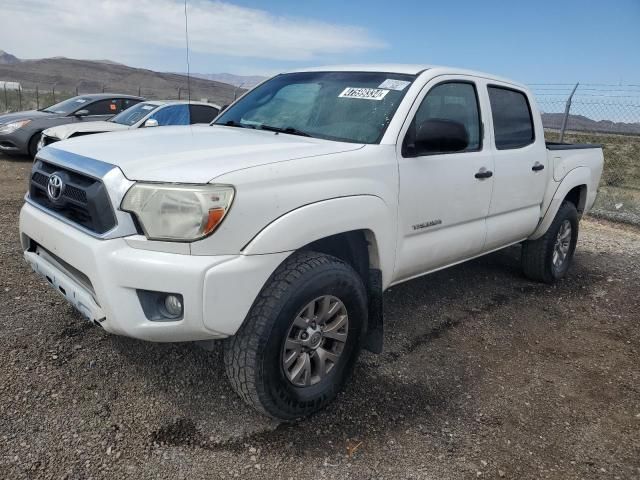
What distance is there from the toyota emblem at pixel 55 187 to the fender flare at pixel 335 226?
1069 mm

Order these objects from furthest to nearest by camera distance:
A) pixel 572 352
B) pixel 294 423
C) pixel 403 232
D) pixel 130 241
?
pixel 572 352, pixel 403 232, pixel 294 423, pixel 130 241

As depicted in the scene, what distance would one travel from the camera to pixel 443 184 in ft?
11.2

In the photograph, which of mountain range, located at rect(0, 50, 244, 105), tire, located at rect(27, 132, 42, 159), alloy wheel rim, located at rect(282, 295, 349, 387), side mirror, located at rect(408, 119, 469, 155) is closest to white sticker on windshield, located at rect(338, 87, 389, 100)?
side mirror, located at rect(408, 119, 469, 155)

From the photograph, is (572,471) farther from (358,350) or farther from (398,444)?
(358,350)

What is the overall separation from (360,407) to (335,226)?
1.04 meters

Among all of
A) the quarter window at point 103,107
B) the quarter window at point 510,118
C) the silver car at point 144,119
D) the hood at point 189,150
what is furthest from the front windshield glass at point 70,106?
the quarter window at point 510,118

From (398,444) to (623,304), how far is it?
3.31 m

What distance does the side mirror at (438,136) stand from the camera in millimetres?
3139

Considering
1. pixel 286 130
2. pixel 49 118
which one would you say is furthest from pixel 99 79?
pixel 286 130

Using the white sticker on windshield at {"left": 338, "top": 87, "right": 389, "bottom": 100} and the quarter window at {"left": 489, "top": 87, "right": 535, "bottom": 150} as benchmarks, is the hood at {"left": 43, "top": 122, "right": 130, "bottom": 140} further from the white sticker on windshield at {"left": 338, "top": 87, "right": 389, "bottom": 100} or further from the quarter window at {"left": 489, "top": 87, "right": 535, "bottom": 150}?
the quarter window at {"left": 489, "top": 87, "right": 535, "bottom": 150}

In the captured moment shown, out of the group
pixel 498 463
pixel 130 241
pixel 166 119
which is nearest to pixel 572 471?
pixel 498 463

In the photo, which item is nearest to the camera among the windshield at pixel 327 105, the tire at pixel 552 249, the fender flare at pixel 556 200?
Answer: the windshield at pixel 327 105

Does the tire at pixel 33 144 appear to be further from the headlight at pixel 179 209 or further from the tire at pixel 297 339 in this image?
the tire at pixel 297 339

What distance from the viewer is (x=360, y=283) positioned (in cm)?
288
